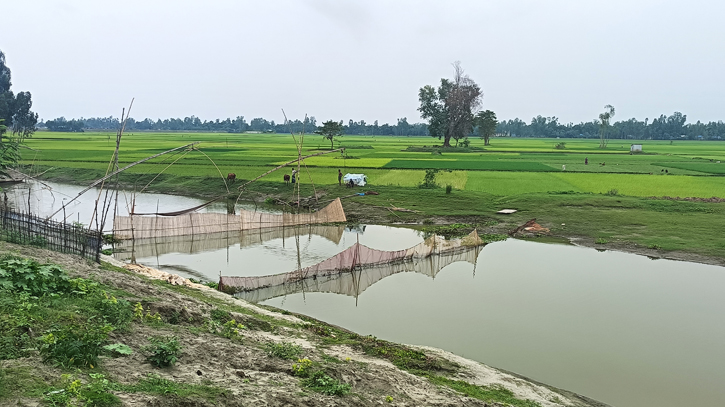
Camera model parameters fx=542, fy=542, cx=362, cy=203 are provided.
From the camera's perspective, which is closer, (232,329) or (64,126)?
(232,329)

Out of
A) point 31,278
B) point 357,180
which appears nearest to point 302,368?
point 31,278

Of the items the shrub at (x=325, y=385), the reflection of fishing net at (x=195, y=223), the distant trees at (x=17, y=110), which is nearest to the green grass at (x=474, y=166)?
the reflection of fishing net at (x=195, y=223)

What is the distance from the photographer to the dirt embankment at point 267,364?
A: 243 inches

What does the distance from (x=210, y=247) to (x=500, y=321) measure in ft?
36.3

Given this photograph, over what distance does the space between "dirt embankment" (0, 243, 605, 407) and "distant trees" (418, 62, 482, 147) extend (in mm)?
64836

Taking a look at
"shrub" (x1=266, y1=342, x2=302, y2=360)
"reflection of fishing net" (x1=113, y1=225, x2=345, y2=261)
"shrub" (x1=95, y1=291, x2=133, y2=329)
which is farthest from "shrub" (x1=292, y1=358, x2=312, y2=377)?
"reflection of fishing net" (x1=113, y1=225, x2=345, y2=261)

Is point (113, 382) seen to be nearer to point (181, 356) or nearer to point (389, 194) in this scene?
point (181, 356)

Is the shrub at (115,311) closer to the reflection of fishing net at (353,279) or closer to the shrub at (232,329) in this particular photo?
the shrub at (232,329)

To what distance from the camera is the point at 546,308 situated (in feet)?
44.3

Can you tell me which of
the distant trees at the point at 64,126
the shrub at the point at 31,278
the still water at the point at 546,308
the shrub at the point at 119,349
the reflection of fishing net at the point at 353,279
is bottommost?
the still water at the point at 546,308

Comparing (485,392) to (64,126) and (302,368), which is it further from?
(64,126)

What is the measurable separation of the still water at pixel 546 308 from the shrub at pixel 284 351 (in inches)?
147

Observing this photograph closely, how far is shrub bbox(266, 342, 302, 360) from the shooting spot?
7722mm

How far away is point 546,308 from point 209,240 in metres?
12.3
